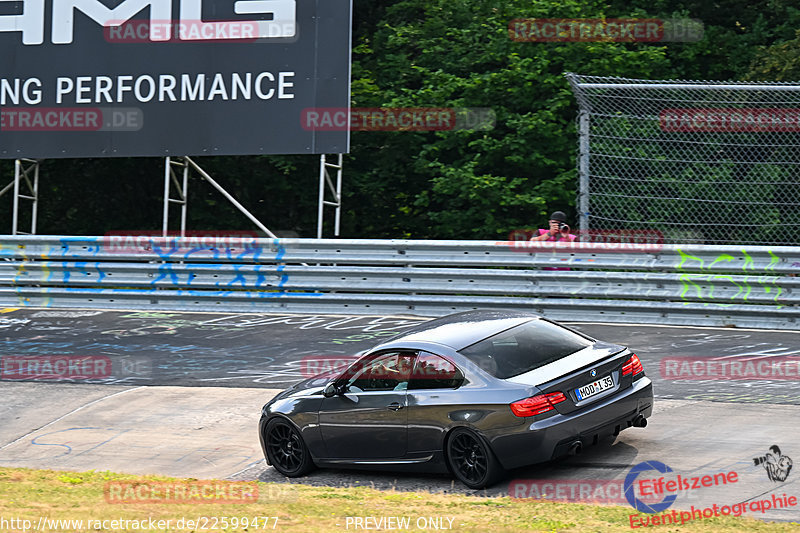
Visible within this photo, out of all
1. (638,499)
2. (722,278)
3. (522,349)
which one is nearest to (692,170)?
(722,278)

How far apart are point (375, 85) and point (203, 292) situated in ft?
24.3

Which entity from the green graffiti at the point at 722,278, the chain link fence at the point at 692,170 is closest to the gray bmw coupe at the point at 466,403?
the green graffiti at the point at 722,278

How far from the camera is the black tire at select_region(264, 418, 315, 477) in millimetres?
9336

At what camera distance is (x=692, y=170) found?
1479cm

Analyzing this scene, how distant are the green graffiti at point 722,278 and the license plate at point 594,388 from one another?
5.51 metres

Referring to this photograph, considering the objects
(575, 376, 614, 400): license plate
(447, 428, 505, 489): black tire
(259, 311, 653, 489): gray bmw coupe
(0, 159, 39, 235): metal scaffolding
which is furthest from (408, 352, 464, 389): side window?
(0, 159, 39, 235): metal scaffolding

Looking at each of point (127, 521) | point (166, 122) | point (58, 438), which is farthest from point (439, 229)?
point (127, 521)

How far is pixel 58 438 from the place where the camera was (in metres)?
10.7

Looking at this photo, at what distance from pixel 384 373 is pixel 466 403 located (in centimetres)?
95

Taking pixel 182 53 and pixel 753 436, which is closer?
pixel 753 436

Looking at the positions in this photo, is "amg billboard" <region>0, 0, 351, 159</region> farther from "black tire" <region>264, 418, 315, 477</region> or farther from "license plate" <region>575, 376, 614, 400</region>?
"license plate" <region>575, 376, 614, 400</region>

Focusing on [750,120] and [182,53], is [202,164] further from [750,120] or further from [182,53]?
[750,120]

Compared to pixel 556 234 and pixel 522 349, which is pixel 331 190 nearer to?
pixel 556 234

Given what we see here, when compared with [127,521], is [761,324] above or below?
above
